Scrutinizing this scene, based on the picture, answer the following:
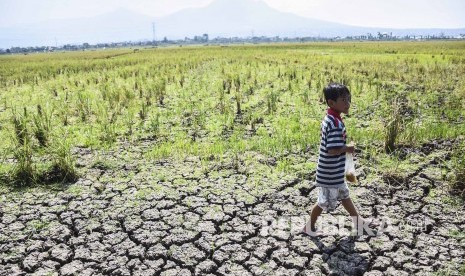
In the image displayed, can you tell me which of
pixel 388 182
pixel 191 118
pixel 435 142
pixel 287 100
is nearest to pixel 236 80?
pixel 287 100

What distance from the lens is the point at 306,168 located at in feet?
18.2

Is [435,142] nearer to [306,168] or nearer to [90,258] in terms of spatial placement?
[306,168]

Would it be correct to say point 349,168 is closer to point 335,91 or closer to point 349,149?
point 349,149

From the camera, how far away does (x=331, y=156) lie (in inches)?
138

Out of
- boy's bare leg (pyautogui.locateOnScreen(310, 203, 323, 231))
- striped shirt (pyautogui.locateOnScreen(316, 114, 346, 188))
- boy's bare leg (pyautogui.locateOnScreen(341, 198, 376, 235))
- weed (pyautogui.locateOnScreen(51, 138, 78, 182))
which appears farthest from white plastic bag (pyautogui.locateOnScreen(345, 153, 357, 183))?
weed (pyautogui.locateOnScreen(51, 138, 78, 182))

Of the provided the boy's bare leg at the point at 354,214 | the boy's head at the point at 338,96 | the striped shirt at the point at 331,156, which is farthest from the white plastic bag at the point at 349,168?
the boy's head at the point at 338,96

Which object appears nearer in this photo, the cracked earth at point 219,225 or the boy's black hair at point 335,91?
the boy's black hair at point 335,91

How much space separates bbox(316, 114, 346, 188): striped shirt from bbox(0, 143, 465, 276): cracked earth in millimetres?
678

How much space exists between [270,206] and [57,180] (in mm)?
3188

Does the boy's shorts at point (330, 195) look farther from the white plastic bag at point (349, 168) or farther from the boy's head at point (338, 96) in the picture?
the boy's head at point (338, 96)

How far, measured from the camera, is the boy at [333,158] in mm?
3301

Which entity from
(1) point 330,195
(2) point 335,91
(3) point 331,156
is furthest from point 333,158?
(2) point 335,91

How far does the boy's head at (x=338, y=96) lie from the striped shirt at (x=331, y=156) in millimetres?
114

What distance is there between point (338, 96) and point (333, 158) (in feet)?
2.03
